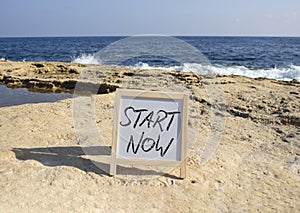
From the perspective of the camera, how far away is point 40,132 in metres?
4.47

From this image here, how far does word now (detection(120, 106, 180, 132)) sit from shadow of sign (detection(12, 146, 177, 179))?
1.74ft

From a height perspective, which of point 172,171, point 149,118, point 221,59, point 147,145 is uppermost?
point 221,59

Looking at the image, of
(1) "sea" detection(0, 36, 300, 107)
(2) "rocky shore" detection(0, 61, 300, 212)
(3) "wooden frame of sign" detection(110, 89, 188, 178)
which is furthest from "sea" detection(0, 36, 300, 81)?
(3) "wooden frame of sign" detection(110, 89, 188, 178)

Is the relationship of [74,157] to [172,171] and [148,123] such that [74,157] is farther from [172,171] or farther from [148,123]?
[172,171]

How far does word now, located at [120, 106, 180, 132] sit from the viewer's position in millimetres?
3408

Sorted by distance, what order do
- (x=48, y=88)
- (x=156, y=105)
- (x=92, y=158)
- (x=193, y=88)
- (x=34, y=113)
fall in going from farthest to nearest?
(x=48, y=88) → (x=193, y=88) → (x=34, y=113) → (x=92, y=158) → (x=156, y=105)

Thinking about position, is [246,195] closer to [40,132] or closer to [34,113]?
[40,132]

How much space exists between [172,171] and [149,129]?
0.57 metres

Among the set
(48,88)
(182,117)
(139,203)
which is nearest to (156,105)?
(182,117)

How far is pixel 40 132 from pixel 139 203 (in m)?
2.17

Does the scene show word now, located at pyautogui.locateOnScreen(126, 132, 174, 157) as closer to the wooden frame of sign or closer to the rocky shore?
the wooden frame of sign

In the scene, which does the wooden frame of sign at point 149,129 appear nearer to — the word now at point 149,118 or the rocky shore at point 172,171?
the word now at point 149,118

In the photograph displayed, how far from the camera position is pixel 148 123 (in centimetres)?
344

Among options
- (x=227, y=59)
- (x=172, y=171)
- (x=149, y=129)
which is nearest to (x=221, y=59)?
(x=227, y=59)
